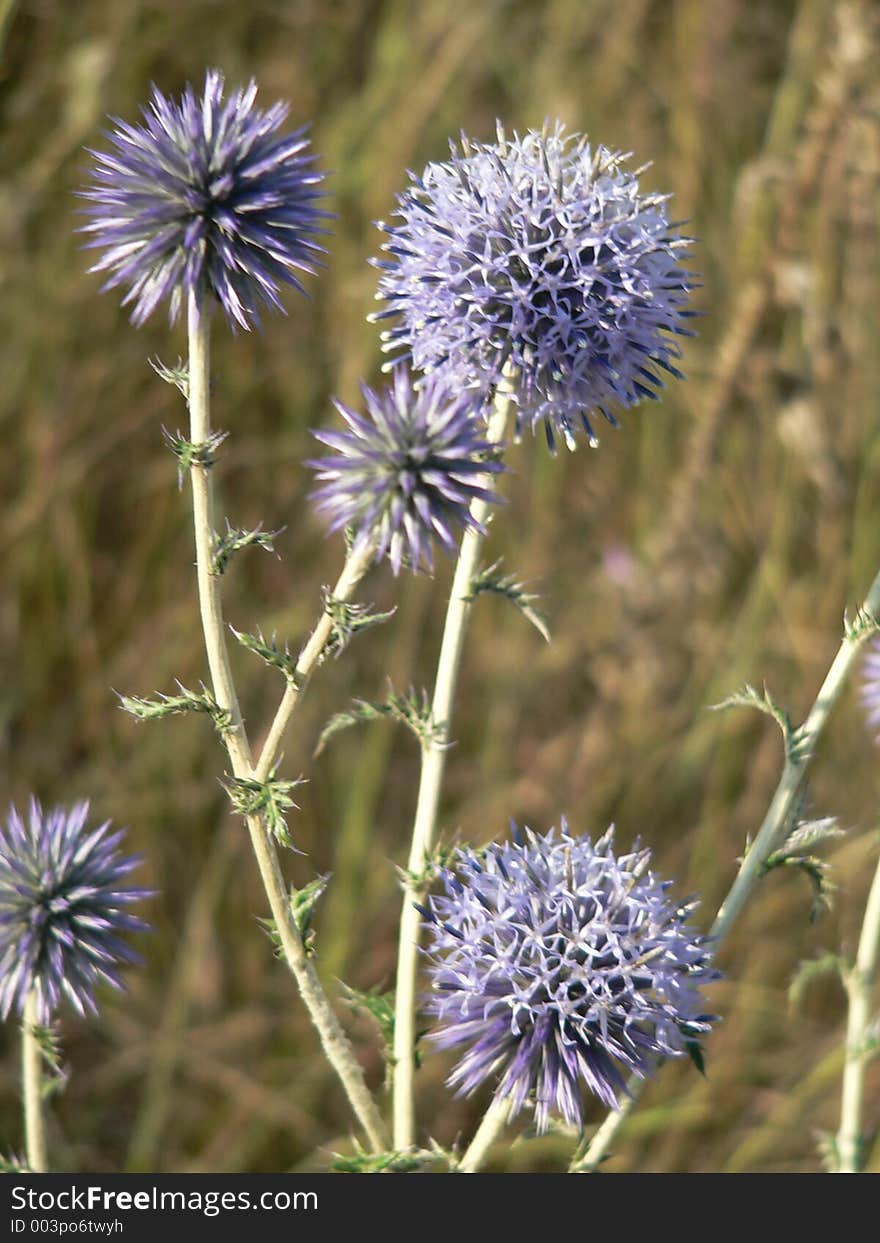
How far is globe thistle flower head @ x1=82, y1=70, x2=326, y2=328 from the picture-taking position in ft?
4.18

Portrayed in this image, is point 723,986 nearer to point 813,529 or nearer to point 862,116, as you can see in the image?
point 813,529

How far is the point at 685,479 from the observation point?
278 centimetres

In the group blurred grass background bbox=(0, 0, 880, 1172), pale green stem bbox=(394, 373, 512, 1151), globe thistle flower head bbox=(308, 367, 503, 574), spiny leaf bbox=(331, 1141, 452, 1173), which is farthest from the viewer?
blurred grass background bbox=(0, 0, 880, 1172)

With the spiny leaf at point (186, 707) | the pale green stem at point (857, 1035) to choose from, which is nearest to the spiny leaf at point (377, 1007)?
the spiny leaf at point (186, 707)

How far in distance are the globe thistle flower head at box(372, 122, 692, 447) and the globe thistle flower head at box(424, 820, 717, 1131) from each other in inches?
20.3

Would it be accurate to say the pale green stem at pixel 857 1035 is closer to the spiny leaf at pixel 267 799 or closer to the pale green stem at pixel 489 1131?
the pale green stem at pixel 489 1131

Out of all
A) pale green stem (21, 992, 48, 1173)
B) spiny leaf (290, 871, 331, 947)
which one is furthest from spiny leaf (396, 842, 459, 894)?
pale green stem (21, 992, 48, 1173)

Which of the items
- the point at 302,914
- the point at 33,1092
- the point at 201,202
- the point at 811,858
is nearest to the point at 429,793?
the point at 302,914

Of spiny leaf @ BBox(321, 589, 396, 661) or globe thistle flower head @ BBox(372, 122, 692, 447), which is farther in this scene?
globe thistle flower head @ BBox(372, 122, 692, 447)

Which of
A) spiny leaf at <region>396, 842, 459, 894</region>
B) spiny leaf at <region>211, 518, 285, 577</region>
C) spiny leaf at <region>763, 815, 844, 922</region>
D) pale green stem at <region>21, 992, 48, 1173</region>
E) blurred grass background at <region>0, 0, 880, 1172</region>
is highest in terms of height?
blurred grass background at <region>0, 0, 880, 1172</region>

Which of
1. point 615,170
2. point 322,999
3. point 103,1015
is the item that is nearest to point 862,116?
point 615,170

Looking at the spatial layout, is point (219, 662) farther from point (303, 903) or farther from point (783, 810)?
point (783, 810)

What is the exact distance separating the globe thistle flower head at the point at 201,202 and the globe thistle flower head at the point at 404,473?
0.74 ft

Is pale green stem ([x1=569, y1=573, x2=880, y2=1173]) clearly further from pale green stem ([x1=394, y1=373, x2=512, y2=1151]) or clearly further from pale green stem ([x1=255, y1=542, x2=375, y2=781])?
pale green stem ([x1=255, y1=542, x2=375, y2=781])
